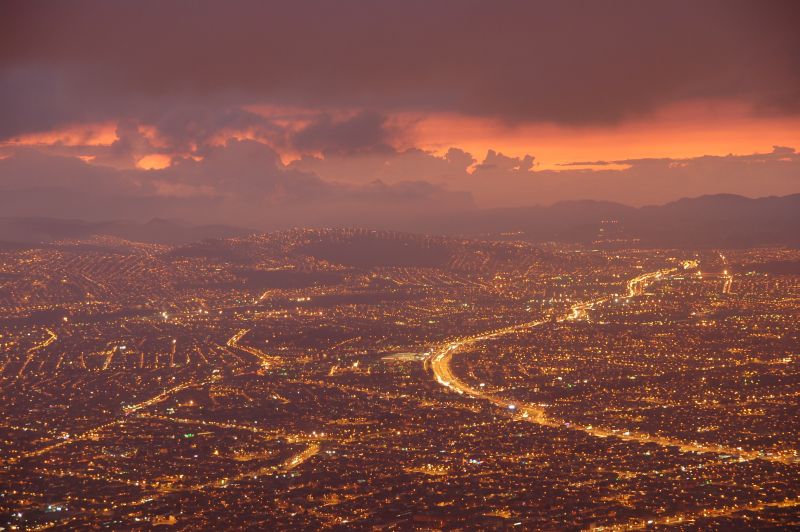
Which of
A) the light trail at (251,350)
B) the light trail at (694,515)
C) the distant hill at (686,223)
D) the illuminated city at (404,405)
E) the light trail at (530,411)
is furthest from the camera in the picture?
the distant hill at (686,223)

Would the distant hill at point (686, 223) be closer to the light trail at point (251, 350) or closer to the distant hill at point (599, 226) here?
the distant hill at point (599, 226)

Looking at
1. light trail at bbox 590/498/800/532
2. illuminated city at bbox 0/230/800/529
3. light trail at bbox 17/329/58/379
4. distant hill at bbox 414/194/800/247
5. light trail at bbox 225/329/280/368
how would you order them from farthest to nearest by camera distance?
distant hill at bbox 414/194/800/247
light trail at bbox 225/329/280/368
light trail at bbox 17/329/58/379
illuminated city at bbox 0/230/800/529
light trail at bbox 590/498/800/532

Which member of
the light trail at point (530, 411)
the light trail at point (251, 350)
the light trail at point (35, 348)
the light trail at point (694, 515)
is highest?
the light trail at point (35, 348)

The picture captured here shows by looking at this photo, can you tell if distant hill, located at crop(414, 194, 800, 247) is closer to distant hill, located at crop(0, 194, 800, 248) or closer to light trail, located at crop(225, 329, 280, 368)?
distant hill, located at crop(0, 194, 800, 248)

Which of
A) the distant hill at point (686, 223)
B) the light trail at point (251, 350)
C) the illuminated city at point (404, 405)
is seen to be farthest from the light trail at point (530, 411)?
the distant hill at point (686, 223)

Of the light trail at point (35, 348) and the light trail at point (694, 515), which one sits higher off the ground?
the light trail at point (35, 348)

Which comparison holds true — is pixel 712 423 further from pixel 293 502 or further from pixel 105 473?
pixel 105 473

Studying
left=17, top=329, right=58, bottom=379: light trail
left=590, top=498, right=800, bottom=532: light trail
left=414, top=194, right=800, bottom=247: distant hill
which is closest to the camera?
left=590, top=498, right=800, bottom=532: light trail

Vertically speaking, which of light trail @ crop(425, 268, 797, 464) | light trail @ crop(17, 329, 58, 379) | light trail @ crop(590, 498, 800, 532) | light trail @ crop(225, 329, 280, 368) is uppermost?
light trail @ crop(17, 329, 58, 379)

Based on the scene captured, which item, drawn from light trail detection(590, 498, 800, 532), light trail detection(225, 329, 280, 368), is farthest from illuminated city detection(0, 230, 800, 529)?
light trail detection(225, 329, 280, 368)

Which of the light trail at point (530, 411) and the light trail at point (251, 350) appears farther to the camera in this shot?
the light trail at point (251, 350)

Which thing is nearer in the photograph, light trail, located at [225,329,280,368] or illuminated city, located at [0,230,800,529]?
illuminated city, located at [0,230,800,529]

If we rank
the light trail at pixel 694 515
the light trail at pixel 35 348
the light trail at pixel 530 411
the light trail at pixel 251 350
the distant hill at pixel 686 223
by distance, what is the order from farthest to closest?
the distant hill at pixel 686 223, the light trail at pixel 251 350, the light trail at pixel 35 348, the light trail at pixel 530 411, the light trail at pixel 694 515
